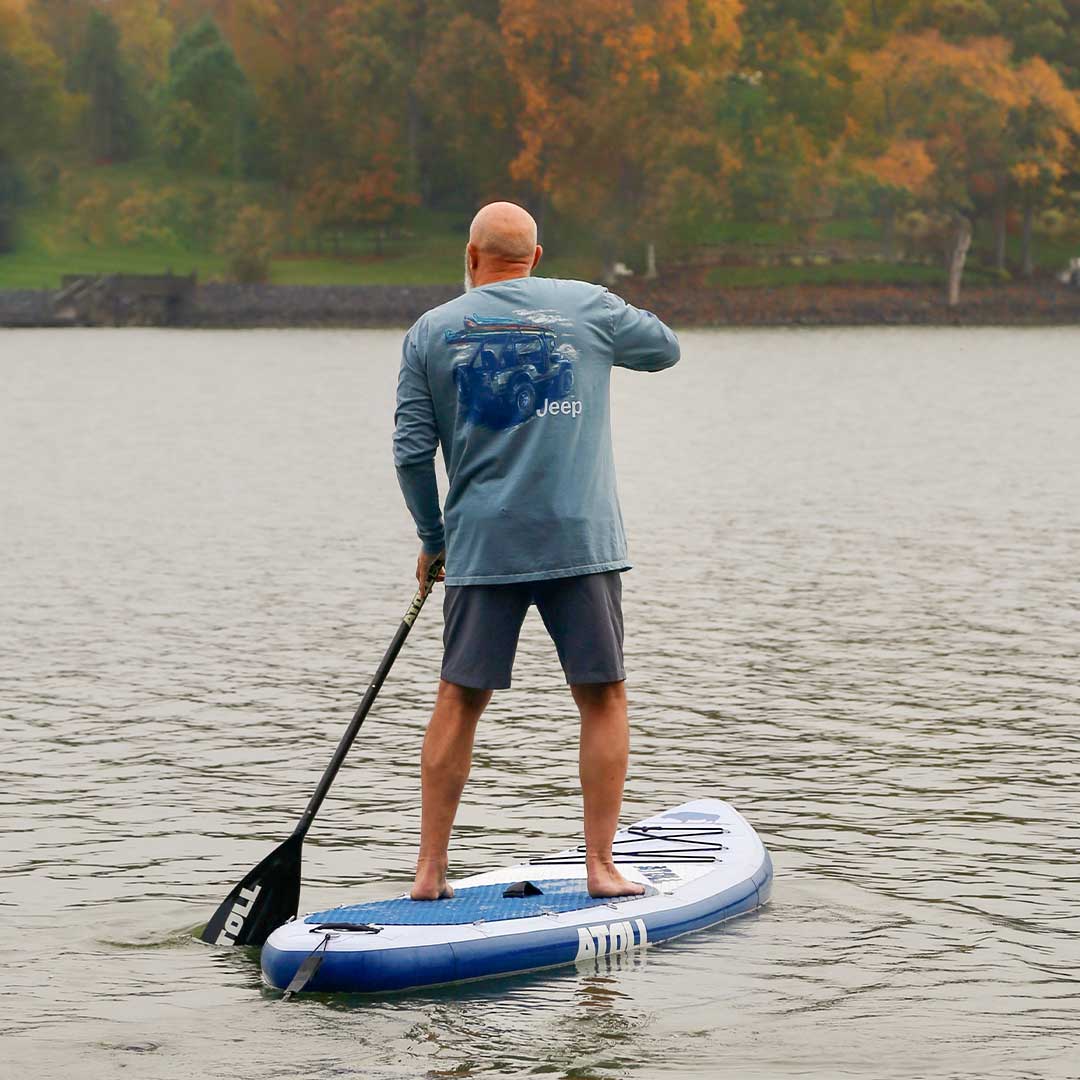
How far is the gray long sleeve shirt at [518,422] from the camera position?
6.42m

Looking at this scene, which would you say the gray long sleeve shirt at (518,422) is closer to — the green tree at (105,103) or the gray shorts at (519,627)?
the gray shorts at (519,627)

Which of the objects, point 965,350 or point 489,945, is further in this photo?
point 965,350

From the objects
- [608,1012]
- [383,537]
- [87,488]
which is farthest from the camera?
[87,488]

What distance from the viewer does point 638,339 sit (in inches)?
260

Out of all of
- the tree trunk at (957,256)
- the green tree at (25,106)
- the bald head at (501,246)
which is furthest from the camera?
the green tree at (25,106)

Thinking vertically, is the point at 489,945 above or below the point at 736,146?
below

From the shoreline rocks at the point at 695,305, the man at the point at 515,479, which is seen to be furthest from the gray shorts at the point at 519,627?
the shoreline rocks at the point at 695,305

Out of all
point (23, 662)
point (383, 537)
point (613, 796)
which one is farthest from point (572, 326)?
point (383, 537)

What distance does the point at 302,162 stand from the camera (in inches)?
4087

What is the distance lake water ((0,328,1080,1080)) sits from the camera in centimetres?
593

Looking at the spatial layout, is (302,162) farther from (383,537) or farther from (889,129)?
(383,537)

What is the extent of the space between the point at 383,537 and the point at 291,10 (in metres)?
99.1

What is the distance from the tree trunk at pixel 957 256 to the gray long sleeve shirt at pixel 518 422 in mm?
82525

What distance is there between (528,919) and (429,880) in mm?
368
